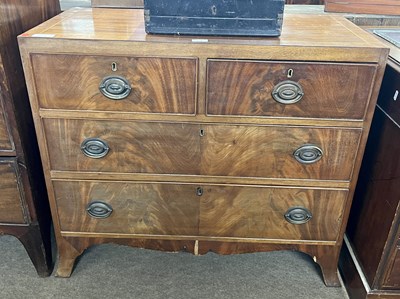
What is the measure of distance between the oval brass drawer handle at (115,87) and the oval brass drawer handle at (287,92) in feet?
1.19

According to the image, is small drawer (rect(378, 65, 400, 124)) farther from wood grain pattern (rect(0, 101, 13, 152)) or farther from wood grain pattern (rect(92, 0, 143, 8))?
wood grain pattern (rect(0, 101, 13, 152))

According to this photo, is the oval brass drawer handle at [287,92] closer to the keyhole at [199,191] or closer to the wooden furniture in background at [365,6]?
the keyhole at [199,191]

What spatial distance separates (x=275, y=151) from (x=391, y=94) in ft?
1.08

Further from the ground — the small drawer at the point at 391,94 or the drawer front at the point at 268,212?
the small drawer at the point at 391,94

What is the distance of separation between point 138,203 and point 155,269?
31cm

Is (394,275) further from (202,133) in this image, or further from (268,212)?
(202,133)

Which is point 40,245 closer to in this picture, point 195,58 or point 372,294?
point 195,58

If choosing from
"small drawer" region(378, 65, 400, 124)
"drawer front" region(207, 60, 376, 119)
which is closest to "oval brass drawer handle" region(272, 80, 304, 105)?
"drawer front" region(207, 60, 376, 119)

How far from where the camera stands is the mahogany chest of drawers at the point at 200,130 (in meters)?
0.97

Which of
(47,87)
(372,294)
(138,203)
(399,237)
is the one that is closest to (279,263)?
(372,294)

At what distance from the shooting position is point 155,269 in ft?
4.51

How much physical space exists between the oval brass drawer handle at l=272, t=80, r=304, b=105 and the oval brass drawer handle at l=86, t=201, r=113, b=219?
578 mm

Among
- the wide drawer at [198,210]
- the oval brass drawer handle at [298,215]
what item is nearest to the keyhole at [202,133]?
the wide drawer at [198,210]

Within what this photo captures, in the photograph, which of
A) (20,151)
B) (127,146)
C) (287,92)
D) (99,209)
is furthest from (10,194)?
(287,92)
